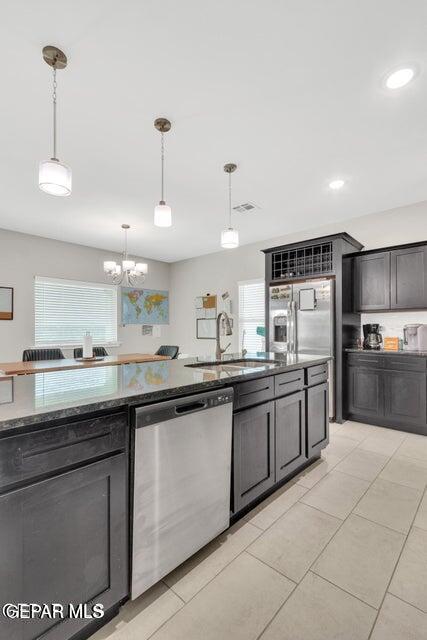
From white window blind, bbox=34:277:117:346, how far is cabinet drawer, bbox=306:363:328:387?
444 cm

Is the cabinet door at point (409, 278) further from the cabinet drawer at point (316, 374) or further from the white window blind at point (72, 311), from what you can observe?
the white window blind at point (72, 311)

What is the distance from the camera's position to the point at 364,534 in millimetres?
1803

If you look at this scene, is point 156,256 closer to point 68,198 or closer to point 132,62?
point 68,198

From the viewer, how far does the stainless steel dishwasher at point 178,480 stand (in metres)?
1.28

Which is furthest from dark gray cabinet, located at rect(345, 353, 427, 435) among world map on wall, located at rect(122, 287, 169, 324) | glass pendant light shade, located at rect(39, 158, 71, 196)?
world map on wall, located at rect(122, 287, 169, 324)

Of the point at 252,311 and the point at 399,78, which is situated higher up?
the point at 399,78

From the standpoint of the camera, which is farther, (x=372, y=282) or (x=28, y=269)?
(x=28, y=269)

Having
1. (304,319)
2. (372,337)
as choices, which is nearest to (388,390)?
(372,337)

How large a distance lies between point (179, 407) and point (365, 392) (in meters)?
3.20

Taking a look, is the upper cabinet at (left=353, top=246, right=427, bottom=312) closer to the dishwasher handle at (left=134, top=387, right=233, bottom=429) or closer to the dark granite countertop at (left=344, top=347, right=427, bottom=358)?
the dark granite countertop at (left=344, top=347, right=427, bottom=358)

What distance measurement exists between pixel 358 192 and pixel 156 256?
4183 millimetres

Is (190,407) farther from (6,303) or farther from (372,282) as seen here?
(6,303)

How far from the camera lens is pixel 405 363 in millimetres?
3510

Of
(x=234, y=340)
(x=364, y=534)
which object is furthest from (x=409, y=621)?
(x=234, y=340)
